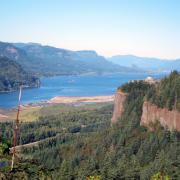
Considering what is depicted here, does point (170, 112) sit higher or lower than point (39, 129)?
higher

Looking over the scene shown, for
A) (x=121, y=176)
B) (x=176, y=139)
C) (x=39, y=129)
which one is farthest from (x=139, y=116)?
(x=39, y=129)

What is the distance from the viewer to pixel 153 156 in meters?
66.6

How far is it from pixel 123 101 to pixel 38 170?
77.7m

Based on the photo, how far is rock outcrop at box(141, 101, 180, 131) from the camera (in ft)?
233

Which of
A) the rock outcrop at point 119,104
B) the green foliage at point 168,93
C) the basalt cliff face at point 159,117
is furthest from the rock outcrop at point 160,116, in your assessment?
the rock outcrop at point 119,104

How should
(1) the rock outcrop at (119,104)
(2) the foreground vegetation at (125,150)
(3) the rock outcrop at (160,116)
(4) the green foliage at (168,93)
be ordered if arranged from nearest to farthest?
(2) the foreground vegetation at (125,150), (3) the rock outcrop at (160,116), (4) the green foliage at (168,93), (1) the rock outcrop at (119,104)

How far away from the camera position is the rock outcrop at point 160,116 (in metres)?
71.1

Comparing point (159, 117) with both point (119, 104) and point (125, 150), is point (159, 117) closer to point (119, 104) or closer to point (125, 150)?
point (125, 150)

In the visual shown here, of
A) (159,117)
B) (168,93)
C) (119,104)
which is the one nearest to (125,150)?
(159,117)

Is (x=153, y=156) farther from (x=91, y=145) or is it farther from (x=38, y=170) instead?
(x=38, y=170)

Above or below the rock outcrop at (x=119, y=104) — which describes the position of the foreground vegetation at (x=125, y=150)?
below

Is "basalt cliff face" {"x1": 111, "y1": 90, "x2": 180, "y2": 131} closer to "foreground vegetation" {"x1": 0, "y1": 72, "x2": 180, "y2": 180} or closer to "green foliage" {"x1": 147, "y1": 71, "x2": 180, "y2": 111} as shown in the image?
"green foliage" {"x1": 147, "y1": 71, "x2": 180, "y2": 111}

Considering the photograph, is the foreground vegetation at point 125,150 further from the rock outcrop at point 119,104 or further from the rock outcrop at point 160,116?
the rock outcrop at point 119,104

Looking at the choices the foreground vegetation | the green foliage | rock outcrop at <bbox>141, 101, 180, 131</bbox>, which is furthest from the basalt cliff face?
the foreground vegetation
